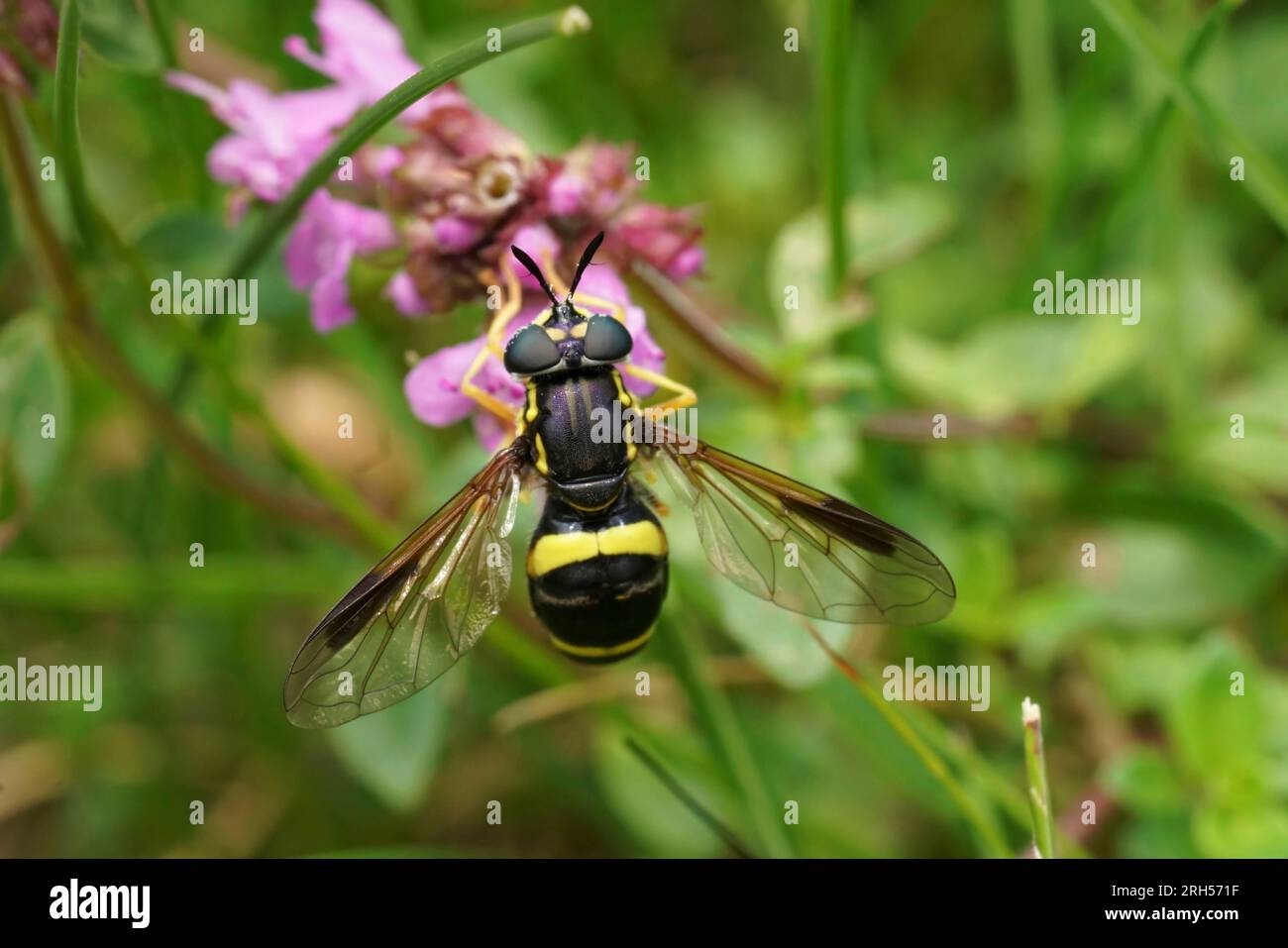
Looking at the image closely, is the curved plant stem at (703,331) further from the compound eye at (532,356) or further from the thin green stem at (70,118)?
the thin green stem at (70,118)

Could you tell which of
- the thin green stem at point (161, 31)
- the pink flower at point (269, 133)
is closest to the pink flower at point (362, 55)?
the pink flower at point (269, 133)

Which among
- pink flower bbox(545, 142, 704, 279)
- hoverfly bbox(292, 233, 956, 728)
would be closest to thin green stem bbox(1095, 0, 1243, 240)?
pink flower bbox(545, 142, 704, 279)

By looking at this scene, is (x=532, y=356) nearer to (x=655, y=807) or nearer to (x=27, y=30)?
(x=27, y=30)

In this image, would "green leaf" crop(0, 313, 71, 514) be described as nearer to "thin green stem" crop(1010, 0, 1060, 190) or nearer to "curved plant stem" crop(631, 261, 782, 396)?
"curved plant stem" crop(631, 261, 782, 396)

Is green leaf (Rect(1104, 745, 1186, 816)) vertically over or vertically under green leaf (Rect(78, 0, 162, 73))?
under
